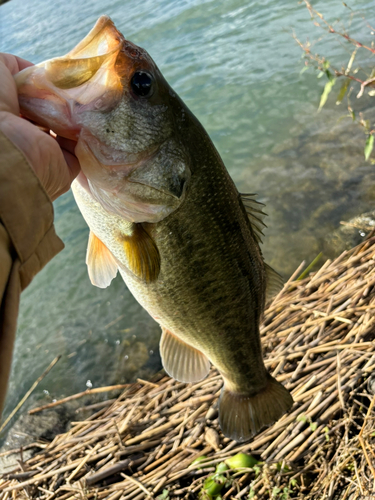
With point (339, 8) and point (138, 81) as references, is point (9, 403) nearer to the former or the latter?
A: point (138, 81)

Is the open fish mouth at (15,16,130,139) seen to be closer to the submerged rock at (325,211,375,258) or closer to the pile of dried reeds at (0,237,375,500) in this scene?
the pile of dried reeds at (0,237,375,500)

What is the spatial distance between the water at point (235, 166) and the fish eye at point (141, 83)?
12.3 feet

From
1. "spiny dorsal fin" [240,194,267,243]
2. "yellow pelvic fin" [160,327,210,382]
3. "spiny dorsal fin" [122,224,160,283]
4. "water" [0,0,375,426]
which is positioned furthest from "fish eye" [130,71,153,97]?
"water" [0,0,375,426]

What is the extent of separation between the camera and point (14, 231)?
1.24m

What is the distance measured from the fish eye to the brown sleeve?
1.90 ft

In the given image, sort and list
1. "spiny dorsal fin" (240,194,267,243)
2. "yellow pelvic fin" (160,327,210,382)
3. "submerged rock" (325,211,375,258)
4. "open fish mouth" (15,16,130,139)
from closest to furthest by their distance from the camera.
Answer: "open fish mouth" (15,16,130,139), "spiny dorsal fin" (240,194,267,243), "yellow pelvic fin" (160,327,210,382), "submerged rock" (325,211,375,258)

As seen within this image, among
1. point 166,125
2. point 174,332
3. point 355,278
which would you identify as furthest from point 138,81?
point 355,278

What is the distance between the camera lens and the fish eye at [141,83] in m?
1.63

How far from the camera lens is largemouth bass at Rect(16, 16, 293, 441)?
61.2 inches

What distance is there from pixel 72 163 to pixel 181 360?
138 centimetres

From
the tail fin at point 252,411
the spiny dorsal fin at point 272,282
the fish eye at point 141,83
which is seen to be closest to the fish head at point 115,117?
the fish eye at point 141,83

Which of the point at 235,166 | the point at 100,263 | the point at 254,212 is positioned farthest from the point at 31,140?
the point at 235,166

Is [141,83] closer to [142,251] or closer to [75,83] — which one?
[75,83]

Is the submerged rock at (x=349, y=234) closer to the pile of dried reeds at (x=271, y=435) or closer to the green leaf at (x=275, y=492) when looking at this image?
the pile of dried reeds at (x=271, y=435)
